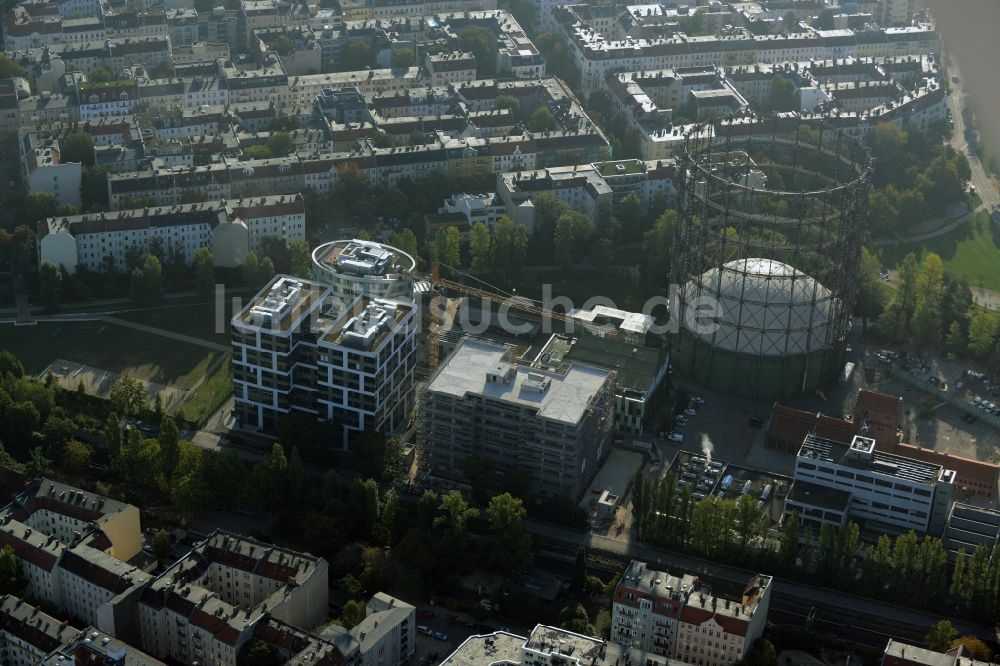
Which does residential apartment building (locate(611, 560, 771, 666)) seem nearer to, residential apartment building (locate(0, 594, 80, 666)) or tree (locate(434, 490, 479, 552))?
tree (locate(434, 490, 479, 552))

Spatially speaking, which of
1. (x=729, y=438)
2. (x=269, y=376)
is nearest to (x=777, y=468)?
(x=729, y=438)

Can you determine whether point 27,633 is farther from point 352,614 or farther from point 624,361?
point 624,361

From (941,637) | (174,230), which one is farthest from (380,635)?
(174,230)

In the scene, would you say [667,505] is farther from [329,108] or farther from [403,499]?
[329,108]

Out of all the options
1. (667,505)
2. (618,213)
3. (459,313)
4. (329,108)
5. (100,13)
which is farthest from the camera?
(100,13)

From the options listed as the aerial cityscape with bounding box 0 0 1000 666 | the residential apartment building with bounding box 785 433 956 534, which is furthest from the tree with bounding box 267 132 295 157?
the residential apartment building with bounding box 785 433 956 534
